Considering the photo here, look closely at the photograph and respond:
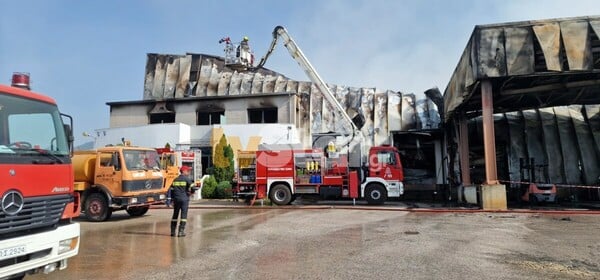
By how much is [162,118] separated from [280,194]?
1337 centimetres

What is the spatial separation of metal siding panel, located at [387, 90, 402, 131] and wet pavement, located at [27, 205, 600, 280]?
12.6 meters

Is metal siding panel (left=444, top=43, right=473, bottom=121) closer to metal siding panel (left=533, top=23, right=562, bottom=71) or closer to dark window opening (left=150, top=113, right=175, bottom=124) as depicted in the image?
metal siding panel (left=533, top=23, right=562, bottom=71)

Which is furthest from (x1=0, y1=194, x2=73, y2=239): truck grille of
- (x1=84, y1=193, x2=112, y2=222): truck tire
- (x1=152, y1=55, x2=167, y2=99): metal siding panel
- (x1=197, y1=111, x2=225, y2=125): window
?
(x1=152, y1=55, x2=167, y2=99): metal siding panel

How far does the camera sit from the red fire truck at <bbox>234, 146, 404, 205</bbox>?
54.9 feet

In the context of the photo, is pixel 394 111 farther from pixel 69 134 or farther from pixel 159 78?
pixel 69 134

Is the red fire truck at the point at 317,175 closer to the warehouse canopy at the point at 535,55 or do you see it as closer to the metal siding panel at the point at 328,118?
the warehouse canopy at the point at 535,55

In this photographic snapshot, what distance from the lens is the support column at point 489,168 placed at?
14.0 meters

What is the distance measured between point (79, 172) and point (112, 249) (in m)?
5.18

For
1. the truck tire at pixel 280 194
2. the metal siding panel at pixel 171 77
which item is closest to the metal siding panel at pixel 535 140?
the truck tire at pixel 280 194

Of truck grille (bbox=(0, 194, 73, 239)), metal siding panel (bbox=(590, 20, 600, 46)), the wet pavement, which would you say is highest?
metal siding panel (bbox=(590, 20, 600, 46))

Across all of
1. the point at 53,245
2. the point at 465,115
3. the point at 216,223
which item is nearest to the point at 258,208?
the point at 216,223

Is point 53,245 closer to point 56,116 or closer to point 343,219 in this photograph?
point 56,116

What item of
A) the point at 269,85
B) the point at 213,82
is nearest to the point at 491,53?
the point at 269,85

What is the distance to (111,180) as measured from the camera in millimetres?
11750
